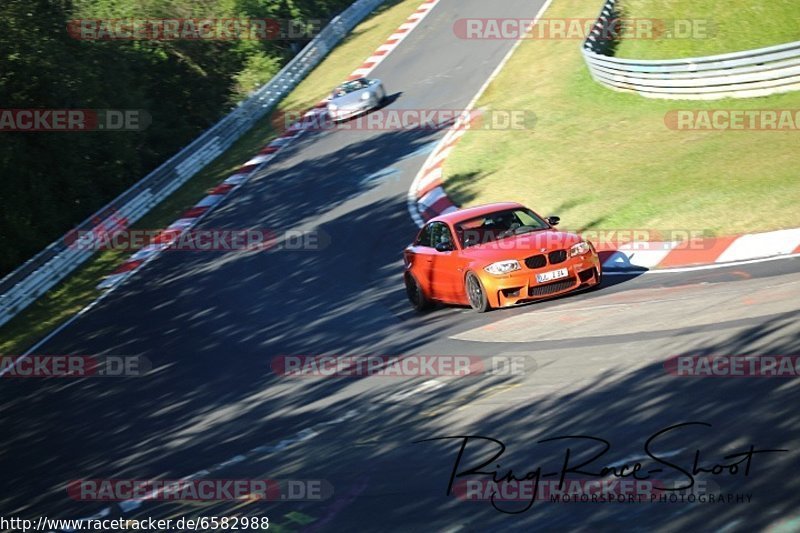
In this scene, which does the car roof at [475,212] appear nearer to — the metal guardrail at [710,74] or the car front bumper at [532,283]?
the car front bumper at [532,283]

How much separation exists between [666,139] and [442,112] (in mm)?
9217

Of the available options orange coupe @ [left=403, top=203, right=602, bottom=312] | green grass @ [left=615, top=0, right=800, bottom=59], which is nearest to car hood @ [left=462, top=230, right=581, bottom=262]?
orange coupe @ [left=403, top=203, right=602, bottom=312]

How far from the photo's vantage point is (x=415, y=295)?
15148 mm

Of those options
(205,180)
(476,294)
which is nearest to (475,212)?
(476,294)

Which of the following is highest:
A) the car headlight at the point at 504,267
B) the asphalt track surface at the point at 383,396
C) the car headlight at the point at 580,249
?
the car headlight at the point at 580,249

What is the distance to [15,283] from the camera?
2142 cm

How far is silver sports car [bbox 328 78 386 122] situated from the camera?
30.4 meters

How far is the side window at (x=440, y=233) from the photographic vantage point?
48.9 ft

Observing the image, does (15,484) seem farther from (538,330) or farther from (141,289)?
(141,289)

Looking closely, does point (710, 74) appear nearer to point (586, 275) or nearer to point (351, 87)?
point (586, 275)

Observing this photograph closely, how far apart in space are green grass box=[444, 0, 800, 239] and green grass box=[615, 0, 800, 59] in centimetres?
217

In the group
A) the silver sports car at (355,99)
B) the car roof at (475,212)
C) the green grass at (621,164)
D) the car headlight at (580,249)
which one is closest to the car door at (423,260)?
the car roof at (475,212)

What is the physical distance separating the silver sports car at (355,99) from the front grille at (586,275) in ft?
58.7

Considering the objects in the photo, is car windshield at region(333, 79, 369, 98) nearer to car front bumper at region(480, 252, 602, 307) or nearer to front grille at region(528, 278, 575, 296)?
car front bumper at region(480, 252, 602, 307)
